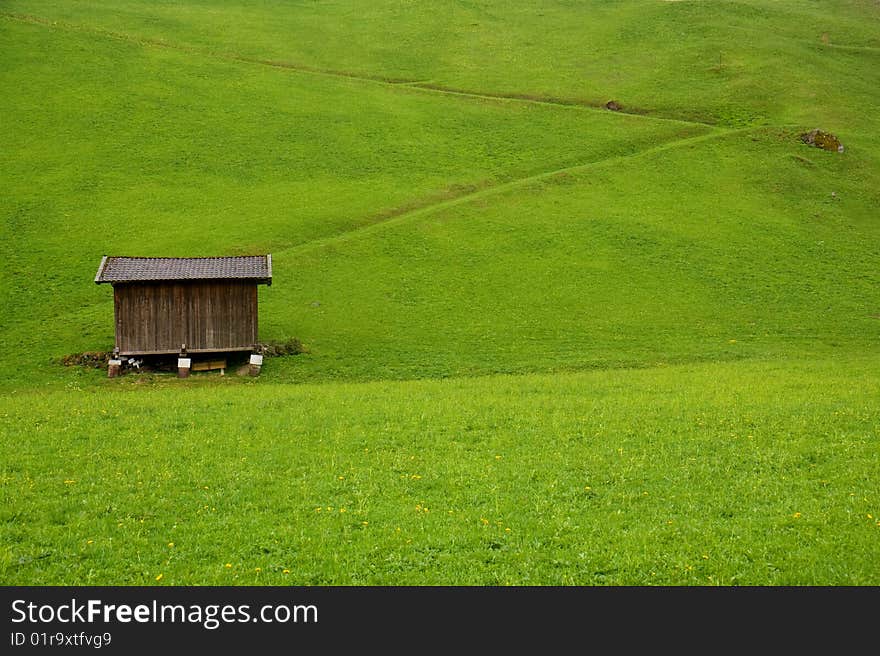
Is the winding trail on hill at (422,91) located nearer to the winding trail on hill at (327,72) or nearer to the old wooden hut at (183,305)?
the winding trail on hill at (327,72)

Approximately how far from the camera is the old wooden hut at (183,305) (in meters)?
34.3

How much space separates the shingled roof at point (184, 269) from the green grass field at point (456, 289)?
4133 mm

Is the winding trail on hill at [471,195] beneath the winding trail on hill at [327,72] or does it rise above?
beneath

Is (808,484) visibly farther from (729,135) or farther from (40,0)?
(40,0)

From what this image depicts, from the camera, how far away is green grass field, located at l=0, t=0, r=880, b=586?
49.6ft

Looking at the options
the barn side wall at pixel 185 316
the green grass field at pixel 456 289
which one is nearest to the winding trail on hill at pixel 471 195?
the green grass field at pixel 456 289

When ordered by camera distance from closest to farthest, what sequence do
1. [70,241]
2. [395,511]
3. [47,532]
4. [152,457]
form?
[47,532]
[395,511]
[152,457]
[70,241]

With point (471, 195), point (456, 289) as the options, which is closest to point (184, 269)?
point (456, 289)

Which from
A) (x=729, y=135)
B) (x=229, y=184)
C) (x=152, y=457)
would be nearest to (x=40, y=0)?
(x=229, y=184)

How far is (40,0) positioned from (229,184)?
57.2 metres

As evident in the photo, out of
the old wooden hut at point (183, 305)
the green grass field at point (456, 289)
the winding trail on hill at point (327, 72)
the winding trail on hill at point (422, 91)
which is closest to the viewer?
the green grass field at point (456, 289)

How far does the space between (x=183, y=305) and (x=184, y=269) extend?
1.62 metres

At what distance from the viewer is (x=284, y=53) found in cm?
8931

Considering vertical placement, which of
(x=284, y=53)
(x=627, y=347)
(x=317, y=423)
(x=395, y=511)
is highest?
(x=284, y=53)
